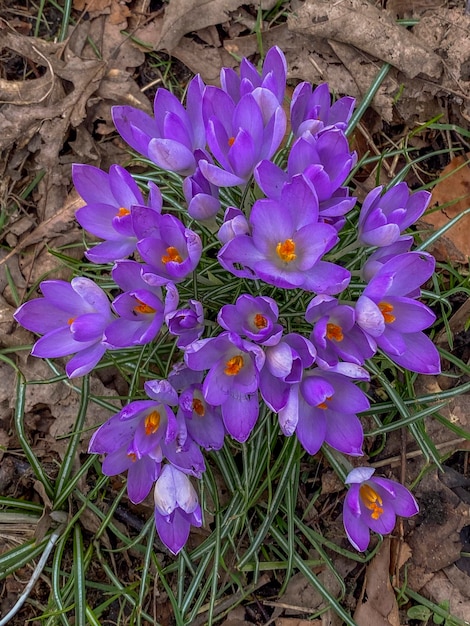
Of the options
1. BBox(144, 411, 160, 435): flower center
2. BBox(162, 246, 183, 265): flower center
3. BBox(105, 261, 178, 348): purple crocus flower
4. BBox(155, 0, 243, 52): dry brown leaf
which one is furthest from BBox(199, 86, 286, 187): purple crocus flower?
BBox(155, 0, 243, 52): dry brown leaf

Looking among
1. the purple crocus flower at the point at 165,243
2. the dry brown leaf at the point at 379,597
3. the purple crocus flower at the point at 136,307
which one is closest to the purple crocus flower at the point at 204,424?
the purple crocus flower at the point at 136,307

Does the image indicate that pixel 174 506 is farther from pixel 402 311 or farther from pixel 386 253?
pixel 386 253

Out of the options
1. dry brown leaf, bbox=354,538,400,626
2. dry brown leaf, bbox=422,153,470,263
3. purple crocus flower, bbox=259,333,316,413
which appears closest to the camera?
purple crocus flower, bbox=259,333,316,413

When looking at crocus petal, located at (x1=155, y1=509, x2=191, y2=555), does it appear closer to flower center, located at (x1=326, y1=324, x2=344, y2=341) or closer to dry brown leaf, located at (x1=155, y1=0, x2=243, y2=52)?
flower center, located at (x1=326, y1=324, x2=344, y2=341)

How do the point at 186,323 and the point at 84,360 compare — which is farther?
the point at 84,360

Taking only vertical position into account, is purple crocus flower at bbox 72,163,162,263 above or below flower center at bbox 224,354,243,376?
above

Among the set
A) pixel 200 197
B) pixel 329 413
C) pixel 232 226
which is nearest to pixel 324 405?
pixel 329 413
